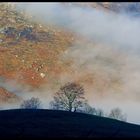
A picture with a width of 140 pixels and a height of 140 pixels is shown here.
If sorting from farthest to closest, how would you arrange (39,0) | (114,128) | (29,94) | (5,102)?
(29,94)
(5,102)
(114,128)
(39,0)

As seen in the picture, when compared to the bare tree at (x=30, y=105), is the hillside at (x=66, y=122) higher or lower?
lower

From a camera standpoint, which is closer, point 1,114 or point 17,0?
point 17,0

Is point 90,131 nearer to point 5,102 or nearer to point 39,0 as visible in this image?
point 39,0

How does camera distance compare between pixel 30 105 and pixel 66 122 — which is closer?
pixel 66 122

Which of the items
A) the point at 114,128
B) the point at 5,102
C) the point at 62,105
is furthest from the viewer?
the point at 5,102

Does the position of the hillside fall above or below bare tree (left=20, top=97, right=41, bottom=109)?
below

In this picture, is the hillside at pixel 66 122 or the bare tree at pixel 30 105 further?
the bare tree at pixel 30 105

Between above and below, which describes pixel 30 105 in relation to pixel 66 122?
above

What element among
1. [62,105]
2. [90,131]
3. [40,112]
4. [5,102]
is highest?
[5,102]

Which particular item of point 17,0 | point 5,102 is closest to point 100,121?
point 17,0

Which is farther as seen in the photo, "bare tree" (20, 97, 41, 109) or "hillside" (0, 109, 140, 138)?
"bare tree" (20, 97, 41, 109)

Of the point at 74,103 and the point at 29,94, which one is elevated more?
the point at 29,94
